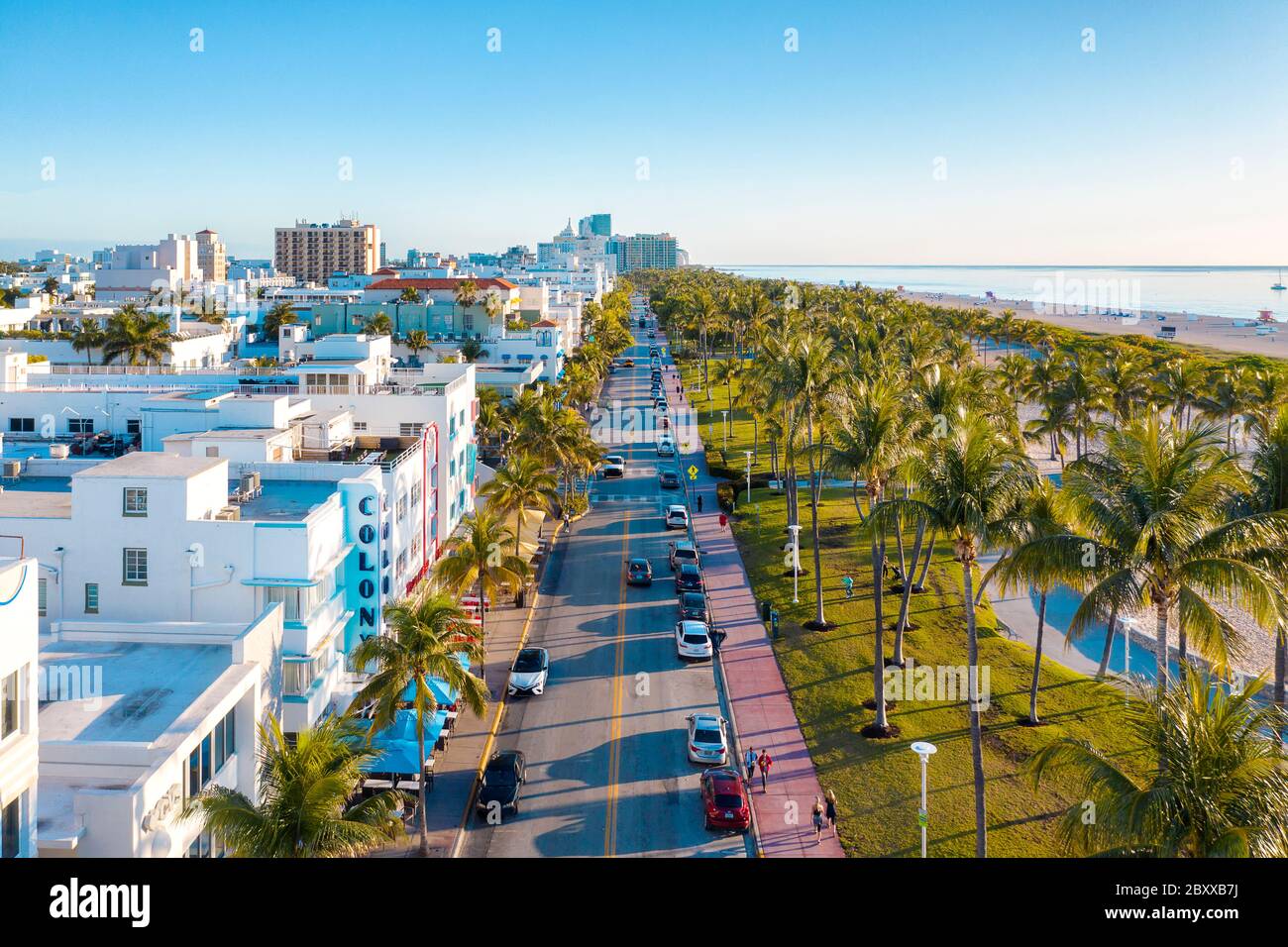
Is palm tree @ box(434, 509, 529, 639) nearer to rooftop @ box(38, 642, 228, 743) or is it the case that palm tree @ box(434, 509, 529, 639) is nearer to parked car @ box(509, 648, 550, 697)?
parked car @ box(509, 648, 550, 697)

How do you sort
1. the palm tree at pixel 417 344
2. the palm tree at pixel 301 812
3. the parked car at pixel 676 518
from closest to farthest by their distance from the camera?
the palm tree at pixel 301 812 < the parked car at pixel 676 518 < the palm tree at pixel 417 344

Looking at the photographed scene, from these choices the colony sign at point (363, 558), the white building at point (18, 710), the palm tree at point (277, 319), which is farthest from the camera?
the palm tree at point (277, 319)

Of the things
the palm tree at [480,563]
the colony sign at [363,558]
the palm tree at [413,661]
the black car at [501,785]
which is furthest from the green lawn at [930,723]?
the colony sign at [363,558]

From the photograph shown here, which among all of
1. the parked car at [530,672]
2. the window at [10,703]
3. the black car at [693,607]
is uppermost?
the window at [10,703]

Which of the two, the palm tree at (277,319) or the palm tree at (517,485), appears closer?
the palm tree at (517,485)

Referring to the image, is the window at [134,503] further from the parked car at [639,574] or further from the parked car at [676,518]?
the parked car at [676,518]

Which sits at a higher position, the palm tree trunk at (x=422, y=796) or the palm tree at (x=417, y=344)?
the palm tree at (x=417, y=344)
